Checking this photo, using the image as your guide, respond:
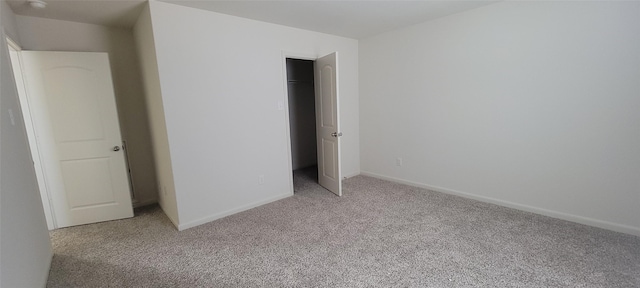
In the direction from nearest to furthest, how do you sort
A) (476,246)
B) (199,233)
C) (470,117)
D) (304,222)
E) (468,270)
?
(468,270) → (476,246) → (199,233) → (304,222) → (470,117)

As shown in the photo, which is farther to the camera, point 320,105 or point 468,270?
point 320,105

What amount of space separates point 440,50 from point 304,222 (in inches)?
108

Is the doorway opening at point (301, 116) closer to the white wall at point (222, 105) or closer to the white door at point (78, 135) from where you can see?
the white wall at point (222, 105)

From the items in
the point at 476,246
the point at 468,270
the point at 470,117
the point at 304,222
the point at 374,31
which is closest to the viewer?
the point at 468,270

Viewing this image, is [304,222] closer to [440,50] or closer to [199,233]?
[199,233]

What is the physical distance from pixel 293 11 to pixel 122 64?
2.20 meters

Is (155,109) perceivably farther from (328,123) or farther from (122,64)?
(328,123)

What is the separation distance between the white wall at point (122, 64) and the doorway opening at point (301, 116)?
231 centimetres

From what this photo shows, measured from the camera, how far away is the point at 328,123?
12.0ft

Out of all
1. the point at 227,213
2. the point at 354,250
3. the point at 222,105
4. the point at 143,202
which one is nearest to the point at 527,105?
the point at 354,250

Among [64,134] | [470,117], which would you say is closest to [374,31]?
[470,117]

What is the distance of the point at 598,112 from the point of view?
7.84 feet

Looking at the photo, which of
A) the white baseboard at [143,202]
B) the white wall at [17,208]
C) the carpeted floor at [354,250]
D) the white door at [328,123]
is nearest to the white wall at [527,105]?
the carpeted floor at [354,250]

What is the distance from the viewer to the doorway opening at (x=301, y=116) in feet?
16.3
